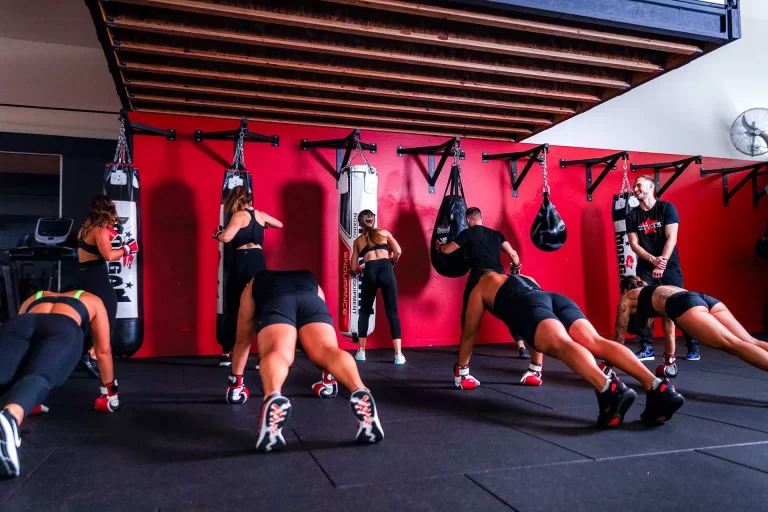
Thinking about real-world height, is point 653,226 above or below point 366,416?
above

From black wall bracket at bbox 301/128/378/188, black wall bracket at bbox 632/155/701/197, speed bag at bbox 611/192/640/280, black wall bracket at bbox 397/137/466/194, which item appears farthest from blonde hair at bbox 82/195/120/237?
black wall bracket at bbox 632/155/701/197

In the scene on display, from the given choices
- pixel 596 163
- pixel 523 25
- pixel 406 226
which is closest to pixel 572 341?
pixel 523 25

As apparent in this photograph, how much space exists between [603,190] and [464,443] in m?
4.85

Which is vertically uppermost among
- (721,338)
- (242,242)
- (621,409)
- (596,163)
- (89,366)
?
(596,163)

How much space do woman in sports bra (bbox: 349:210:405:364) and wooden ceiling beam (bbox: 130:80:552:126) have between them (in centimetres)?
104

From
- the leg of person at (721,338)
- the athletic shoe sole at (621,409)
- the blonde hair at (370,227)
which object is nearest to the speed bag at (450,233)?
the blonde hair at (370,227)

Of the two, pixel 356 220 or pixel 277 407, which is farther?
pixel 356 220

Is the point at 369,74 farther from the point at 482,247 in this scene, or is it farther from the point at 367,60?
the point at 482,247

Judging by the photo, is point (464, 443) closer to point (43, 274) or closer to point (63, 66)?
point (43, 274)

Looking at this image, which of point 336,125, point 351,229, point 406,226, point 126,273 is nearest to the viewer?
point 126,273

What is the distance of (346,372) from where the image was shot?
2182mm

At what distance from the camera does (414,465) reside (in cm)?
196

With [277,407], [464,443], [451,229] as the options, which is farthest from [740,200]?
[277,407]

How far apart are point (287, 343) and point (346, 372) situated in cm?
28
